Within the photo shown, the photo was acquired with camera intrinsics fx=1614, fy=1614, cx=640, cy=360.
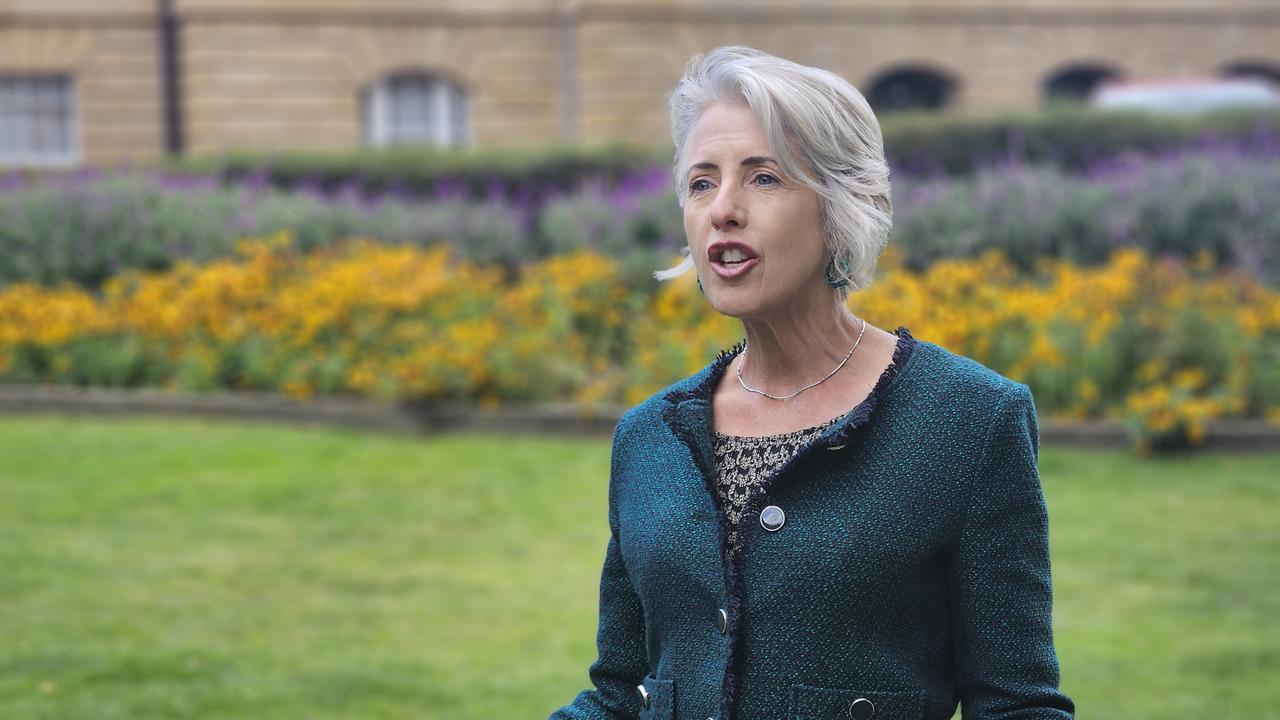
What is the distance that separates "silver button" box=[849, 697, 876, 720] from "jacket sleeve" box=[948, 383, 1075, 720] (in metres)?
0.15

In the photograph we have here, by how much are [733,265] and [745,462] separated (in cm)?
30

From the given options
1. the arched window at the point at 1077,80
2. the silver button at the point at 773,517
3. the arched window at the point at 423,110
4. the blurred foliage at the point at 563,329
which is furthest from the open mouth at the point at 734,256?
the arched window at the point at 1077,80

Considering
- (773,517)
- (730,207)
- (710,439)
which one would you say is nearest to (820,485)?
(773,517)

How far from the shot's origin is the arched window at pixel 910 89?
84.3 ft

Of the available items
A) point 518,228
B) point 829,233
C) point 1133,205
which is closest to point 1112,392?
point 1133,205

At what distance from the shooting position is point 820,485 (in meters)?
2.30

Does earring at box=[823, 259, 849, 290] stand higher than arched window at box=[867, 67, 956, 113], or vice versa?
arched window at box=[867, 67, 956, 113]

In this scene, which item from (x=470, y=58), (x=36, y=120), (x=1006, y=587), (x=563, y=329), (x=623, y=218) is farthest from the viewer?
(x=36, y=120)

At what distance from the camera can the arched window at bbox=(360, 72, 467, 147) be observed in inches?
993

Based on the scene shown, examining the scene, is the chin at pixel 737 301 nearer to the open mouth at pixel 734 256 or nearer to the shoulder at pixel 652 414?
the open mouth at pixel 734 256

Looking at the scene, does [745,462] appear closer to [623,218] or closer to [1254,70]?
[623,218]

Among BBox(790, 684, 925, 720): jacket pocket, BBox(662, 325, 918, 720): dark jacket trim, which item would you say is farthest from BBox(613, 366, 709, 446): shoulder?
BBox(790, 684, 925, 720): jacket pocket

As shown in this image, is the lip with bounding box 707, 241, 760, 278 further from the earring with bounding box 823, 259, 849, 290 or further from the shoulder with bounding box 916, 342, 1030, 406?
the shoulder with bounding box 916, 342, 1030, 406

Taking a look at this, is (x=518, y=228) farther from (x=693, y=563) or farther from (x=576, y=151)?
(x=693, y=563)
